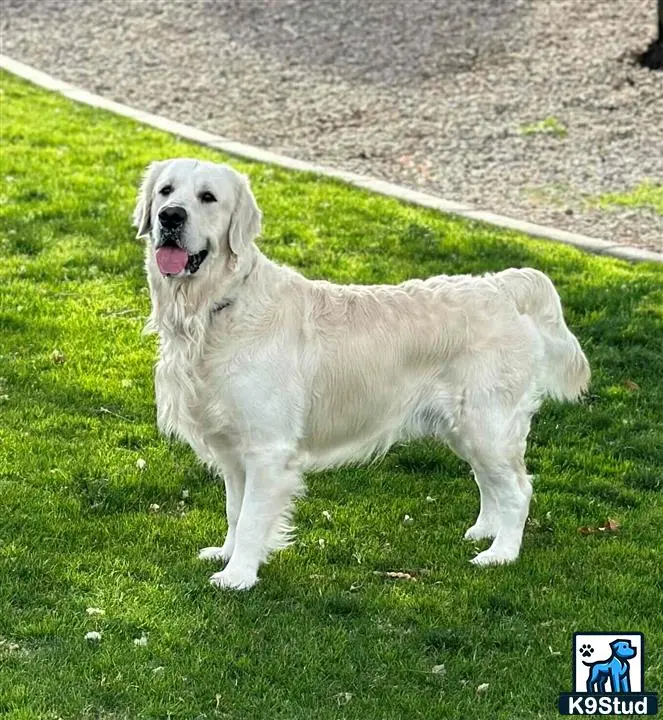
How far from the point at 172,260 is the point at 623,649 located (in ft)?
7.63

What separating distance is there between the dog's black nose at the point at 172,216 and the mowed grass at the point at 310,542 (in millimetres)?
1436

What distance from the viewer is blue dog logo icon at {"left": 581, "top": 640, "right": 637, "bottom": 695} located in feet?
15.3

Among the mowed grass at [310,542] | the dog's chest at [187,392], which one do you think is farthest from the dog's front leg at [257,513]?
the dog's chest at [187,392]

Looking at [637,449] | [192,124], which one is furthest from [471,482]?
[192,124]

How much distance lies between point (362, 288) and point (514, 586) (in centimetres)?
147

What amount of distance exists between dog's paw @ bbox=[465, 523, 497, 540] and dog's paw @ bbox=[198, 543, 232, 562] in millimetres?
1112

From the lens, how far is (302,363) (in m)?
5.52

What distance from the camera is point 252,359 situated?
5.43 metres

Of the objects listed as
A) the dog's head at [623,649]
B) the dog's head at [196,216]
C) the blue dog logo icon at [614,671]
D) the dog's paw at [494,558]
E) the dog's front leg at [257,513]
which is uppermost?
the dog's head at [196,216]

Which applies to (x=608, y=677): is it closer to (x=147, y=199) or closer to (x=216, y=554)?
(x=216, y=554)

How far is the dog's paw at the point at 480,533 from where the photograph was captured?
593cm

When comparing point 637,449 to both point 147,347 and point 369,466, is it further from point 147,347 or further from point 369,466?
point 147,347

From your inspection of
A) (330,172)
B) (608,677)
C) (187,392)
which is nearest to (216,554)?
(187,392)

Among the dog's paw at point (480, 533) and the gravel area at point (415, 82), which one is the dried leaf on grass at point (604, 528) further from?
the gravel area at point (415, 82)
